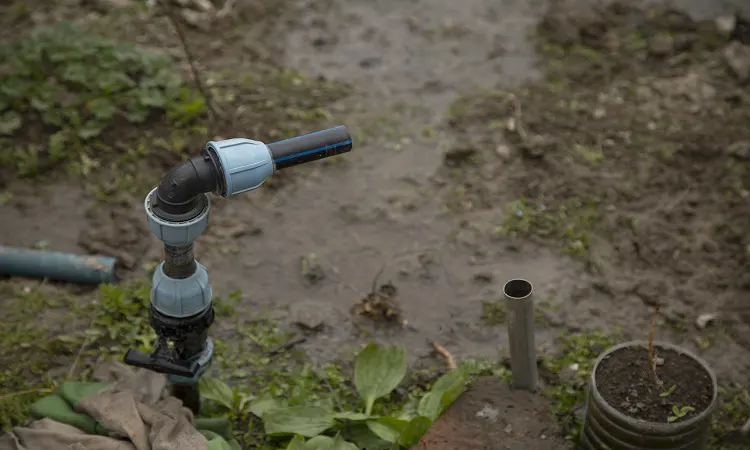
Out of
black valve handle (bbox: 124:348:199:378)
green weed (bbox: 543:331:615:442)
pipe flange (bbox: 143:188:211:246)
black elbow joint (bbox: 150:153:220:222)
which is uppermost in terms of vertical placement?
black elbow joint (bbox: 150:153:220:222)

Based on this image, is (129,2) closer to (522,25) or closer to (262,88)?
(262,88)

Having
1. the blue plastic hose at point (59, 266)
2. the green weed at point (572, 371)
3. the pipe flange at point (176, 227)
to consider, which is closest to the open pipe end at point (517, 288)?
the green weed at point (572, 371)

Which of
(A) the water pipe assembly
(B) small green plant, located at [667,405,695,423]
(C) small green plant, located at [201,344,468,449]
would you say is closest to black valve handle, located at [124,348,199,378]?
(A) the water pipe assembly

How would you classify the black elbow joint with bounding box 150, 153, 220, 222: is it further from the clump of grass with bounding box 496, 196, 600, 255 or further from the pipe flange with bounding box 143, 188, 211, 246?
the clump of grass with bounding box 496, 196, 600, 255

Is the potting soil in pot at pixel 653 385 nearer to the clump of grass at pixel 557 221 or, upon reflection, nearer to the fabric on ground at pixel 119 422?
the clump of grass at pixel 557 221

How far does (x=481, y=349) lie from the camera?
13.4 feet

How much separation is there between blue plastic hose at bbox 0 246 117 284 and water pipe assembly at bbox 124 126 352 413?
954 millimetres

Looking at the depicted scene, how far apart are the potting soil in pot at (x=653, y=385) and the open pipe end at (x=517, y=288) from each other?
406mm

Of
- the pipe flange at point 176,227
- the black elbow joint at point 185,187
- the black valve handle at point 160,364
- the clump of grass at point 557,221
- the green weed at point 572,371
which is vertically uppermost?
the black elbow joint at point 185,187

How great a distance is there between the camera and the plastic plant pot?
324cm

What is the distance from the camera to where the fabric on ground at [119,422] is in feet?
10.7

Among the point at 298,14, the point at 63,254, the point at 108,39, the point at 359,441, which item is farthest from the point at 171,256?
the point at 298,14

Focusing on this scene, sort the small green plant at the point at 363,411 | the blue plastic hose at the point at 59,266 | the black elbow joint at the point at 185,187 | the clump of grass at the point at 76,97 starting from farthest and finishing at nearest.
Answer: the clump of grass at the point at 76,97, the blue plastic hose at the point at 59,266, the small green plant at the point at 363,411, the black elbow joint at the point at 185,187

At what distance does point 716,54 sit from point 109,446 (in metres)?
4.53
